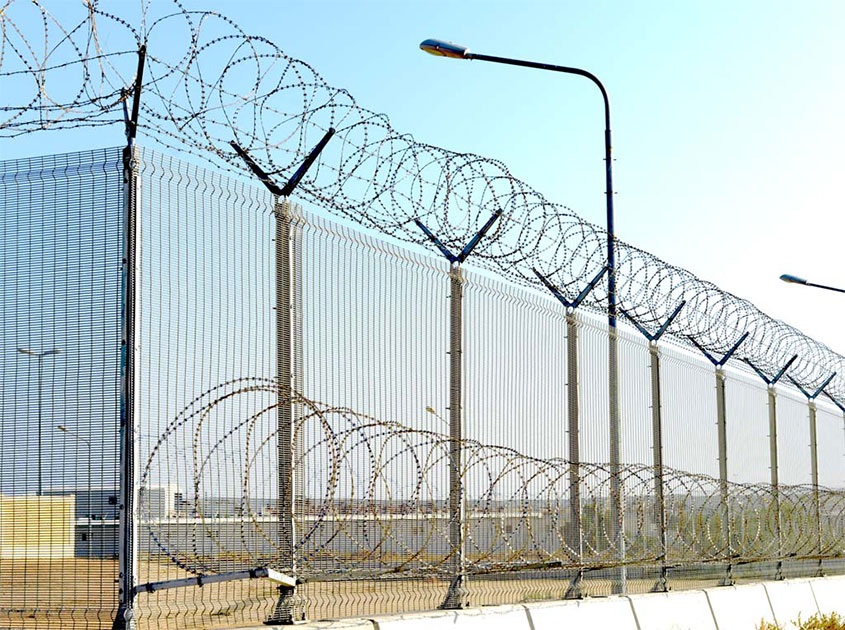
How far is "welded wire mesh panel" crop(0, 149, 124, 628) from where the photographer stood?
7445mm

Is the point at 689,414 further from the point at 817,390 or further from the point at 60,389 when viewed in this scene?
the point at 60,389

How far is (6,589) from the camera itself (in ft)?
24.9

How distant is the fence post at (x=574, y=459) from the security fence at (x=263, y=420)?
23 mm

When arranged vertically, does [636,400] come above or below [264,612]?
above

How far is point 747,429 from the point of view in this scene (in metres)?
18.8

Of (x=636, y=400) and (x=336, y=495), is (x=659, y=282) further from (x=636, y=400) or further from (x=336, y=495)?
(x=336, y=495)

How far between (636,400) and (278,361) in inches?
269

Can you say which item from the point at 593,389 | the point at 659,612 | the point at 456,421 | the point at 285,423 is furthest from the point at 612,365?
the point at 285,423

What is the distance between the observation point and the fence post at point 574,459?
1225cm

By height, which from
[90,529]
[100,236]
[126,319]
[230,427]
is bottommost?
[90,529]

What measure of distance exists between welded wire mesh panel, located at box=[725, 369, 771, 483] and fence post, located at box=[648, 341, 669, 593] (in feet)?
9.08

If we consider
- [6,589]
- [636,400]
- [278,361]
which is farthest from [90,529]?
[636,400]

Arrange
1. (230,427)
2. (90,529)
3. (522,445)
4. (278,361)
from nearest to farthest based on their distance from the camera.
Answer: (90,529), (230,427), (278,361), (522,445)

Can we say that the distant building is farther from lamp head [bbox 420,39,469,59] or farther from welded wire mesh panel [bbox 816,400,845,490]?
welded wire mesh panel [bbox 816,400,845,490]
